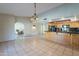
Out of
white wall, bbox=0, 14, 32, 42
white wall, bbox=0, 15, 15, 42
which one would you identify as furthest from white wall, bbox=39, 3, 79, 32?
white wall, bbox=0, 15, 15, 42

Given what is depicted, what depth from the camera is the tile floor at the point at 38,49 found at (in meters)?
4.03

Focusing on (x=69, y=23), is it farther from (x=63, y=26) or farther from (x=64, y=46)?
(x=64, y=46)

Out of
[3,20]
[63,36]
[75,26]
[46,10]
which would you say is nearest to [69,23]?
[75,26]

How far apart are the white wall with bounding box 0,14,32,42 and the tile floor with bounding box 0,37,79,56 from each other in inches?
13.5

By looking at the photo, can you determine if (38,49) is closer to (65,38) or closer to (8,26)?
(65,38)

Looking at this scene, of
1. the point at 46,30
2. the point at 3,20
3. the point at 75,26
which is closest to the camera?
the point at 75,26

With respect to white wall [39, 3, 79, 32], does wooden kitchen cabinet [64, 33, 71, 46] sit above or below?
below

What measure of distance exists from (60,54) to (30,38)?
42.4 inches

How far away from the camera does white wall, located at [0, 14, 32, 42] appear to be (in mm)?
4184

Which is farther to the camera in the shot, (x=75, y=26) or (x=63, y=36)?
(x=63, y=36)

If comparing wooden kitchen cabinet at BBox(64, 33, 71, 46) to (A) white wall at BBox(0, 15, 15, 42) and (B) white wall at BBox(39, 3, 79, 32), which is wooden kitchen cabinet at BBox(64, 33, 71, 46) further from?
(A) white wall at BBox(0, 15, 15, 42)

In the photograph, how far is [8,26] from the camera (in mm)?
6180

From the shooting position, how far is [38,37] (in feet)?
13.6

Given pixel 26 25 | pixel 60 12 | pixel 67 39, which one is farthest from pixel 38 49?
pixel 60 12
